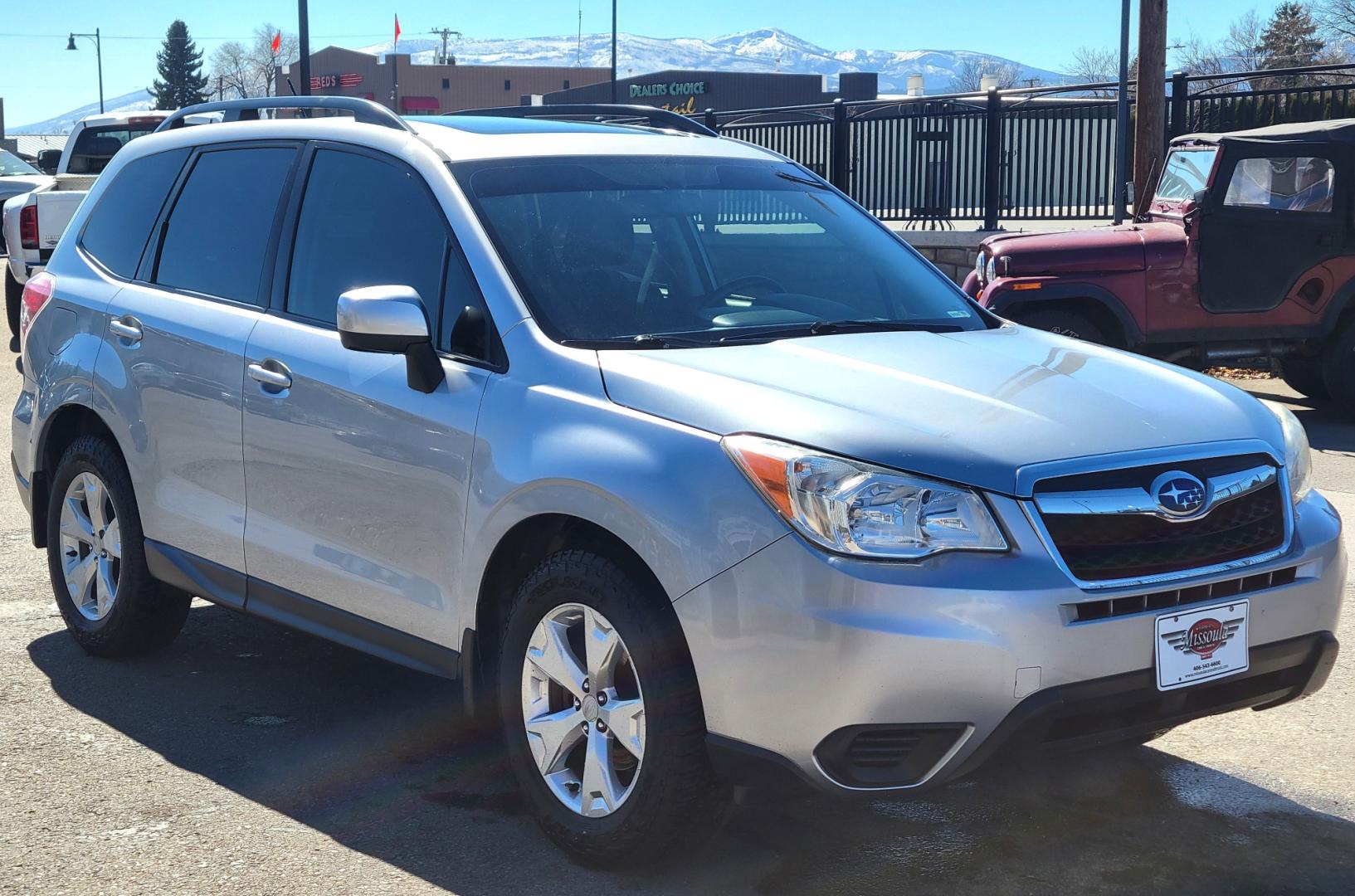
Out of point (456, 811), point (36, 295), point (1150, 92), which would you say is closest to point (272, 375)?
point (456, 811)

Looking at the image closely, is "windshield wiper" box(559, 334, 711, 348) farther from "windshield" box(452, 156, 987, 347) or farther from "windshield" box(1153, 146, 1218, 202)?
"windshield" box(1153, 146, 1218, 202)

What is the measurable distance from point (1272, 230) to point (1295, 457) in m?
7.53

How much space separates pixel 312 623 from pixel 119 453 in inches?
49.1

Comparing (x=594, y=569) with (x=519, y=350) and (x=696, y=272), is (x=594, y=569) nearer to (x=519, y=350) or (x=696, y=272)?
(x=519, y=350)

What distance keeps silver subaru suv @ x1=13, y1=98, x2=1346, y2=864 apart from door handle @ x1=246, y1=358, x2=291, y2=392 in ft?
0.04

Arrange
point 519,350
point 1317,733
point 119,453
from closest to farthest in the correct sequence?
1. point 519,350
2. point 1317,733
3. point 119,453

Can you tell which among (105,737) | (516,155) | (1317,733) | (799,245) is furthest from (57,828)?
(1317,733)

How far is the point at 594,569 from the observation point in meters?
3.59

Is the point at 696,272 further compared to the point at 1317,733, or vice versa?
the point at 1317,733

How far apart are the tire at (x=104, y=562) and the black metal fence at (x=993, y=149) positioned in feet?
37.0

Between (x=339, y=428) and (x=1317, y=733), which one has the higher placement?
(x=339, y=428)

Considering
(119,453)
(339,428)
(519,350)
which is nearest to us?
(519,350)

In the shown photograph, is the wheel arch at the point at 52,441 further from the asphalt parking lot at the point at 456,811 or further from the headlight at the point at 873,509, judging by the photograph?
the headlight at the point at 873,509

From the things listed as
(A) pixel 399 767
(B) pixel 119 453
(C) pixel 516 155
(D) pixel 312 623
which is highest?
(C) pixel 516 155
